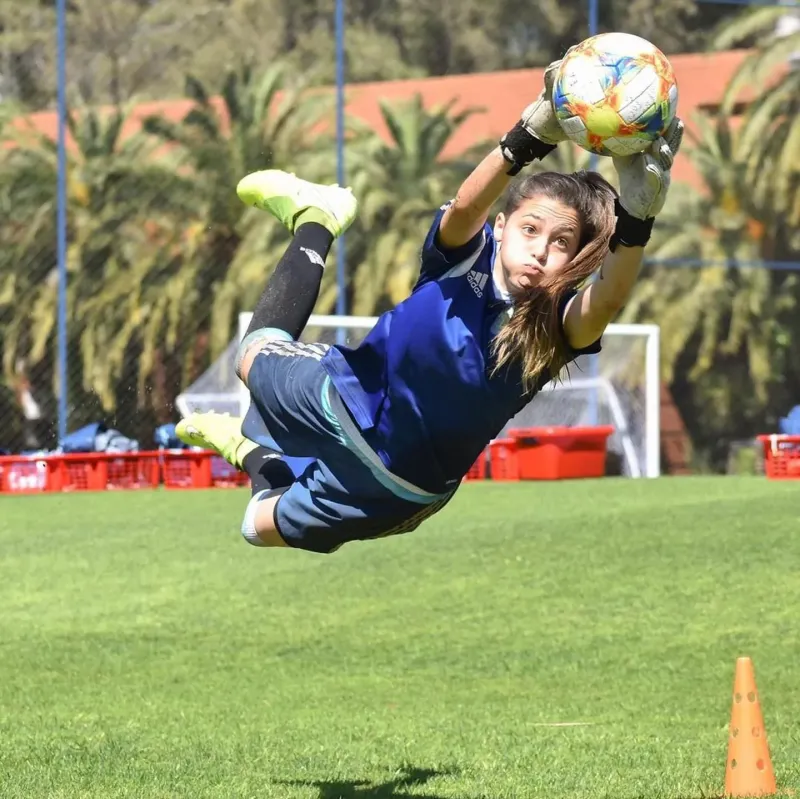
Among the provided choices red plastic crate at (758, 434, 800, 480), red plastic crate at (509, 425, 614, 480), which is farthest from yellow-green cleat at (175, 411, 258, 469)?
red plastic crate at (758, 434, 800, 480)

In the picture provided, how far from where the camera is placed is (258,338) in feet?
20.0

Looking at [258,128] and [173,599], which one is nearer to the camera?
[173,599]

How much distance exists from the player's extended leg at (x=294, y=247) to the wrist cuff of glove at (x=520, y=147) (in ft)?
4.21

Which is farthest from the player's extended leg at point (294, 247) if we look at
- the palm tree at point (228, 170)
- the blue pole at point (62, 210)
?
the palm tree at point (228, 170)

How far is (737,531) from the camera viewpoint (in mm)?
13023

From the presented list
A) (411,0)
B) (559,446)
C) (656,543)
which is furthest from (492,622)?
(411,0)

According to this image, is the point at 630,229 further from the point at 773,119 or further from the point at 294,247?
the point at 773,119

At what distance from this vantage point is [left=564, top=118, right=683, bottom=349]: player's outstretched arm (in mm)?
4891

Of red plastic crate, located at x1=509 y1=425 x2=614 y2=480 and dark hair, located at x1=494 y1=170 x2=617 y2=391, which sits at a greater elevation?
dark hair, located at x1=494 y1=170 x2=617 y2=391

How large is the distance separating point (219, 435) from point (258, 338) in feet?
2.68

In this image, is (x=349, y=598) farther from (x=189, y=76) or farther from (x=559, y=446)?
(x=189, y=76)

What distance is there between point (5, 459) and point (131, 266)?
7.69 metres

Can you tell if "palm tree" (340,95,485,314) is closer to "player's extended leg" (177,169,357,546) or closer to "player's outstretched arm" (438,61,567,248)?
"player's extended leg" (177,169,357,546)

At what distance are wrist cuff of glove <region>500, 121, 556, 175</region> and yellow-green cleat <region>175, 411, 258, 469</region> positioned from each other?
2017mm
